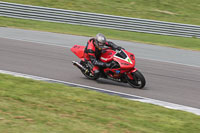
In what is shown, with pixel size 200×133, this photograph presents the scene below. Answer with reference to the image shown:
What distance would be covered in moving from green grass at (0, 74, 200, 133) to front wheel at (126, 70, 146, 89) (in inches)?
77.7

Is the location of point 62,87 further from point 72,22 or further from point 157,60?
point 72,22

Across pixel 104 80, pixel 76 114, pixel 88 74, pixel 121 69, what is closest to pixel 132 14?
pixel 104 80

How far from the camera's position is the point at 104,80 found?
11.3 meters

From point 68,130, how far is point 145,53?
35.4 feet

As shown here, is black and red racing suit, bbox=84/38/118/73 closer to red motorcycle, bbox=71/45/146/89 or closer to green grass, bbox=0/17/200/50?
red motorcycle, bbox=71/45/146/89

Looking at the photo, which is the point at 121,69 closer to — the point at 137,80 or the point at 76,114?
the point at 137,80

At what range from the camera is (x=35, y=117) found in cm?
600

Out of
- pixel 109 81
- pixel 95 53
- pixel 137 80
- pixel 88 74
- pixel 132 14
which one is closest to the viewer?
pixel 137 80

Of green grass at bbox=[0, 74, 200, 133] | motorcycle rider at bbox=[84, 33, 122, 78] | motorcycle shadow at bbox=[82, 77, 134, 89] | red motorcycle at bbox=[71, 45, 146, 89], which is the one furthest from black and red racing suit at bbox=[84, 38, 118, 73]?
green grass at bbox=[0, 74, 200, 133]

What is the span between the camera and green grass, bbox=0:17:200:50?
61.2 feet

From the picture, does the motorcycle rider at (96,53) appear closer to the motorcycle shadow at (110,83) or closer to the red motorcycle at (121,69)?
the red motorcycle at (121,69)

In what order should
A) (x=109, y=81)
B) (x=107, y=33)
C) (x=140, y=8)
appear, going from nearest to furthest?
1. (x=109, y=81)
2. (x=107, y=33)
3. (x=140, y=8)

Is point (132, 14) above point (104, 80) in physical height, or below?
above

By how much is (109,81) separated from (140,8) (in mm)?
14474
